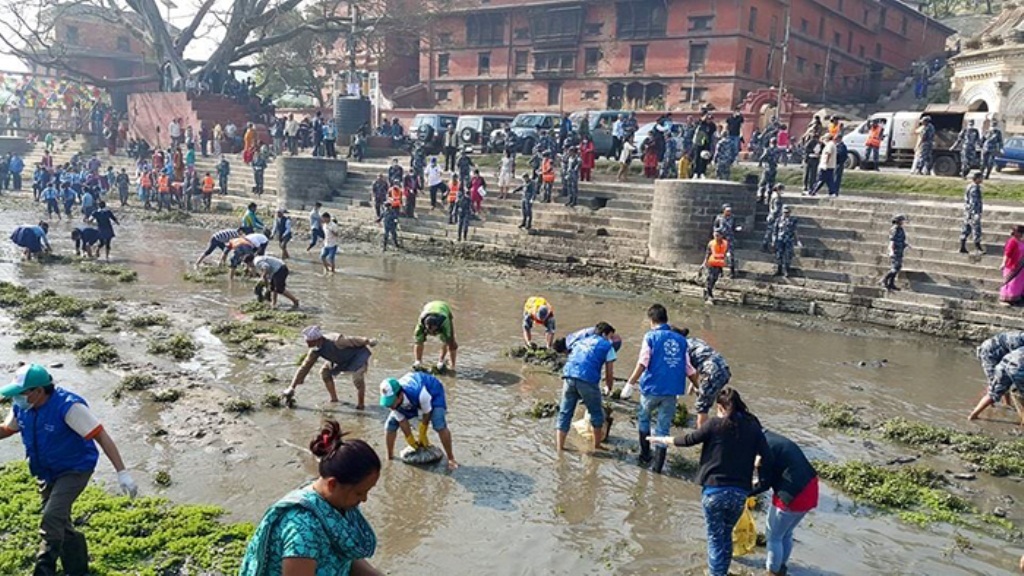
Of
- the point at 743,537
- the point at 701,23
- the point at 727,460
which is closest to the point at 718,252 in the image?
the point at 743,537

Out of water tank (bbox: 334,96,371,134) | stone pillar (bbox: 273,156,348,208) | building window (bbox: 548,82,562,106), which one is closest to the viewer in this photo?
stone pillar (bbox: 273,156,348,208)

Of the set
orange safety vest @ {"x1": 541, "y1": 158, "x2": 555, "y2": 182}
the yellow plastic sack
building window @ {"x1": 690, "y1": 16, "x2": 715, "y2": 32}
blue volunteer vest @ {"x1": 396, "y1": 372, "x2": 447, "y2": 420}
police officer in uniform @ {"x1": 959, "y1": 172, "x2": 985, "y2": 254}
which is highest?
building window @ {"x1": 690, "y1": 16, "x2": 715, "y2": 32}

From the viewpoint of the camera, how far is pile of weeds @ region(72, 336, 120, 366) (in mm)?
9764

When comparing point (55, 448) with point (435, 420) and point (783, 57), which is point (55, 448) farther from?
point (783, 57)

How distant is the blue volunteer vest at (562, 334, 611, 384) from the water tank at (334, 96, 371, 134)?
90.2 ft

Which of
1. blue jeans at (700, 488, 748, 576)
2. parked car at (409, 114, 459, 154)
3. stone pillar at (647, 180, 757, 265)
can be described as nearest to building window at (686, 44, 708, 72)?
parked car at (409, 114, 459, 154)

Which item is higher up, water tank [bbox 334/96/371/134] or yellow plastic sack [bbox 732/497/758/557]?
water tank [bbox 334/96/371/134]

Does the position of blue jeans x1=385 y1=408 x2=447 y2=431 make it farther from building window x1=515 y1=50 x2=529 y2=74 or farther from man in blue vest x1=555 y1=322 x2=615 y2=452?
building window x1=515 y1=50 x2=529 y2=74

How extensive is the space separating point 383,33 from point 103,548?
37.2 meters

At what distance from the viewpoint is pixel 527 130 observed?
28.2 m

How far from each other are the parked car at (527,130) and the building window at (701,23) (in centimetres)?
1376

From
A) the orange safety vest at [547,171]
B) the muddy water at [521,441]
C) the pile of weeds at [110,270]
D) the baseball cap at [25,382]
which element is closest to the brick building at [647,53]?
the orange safety vest at [547,171]

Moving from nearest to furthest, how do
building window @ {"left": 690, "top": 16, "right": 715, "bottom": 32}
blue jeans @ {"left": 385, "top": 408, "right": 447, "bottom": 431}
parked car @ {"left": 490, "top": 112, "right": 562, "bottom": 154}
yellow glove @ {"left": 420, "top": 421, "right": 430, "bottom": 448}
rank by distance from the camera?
1. blue jeans @ {"left": 385, "top": 408, "right": 447, "bottom": 431}
2. yellow glove @ {"left": 420, "top": 421, "right": 430, "bottom": 448}
3. parked car @ {"left": 490, "top": 112, "right": 562, "bottom": 154}
4. building window @ {"left": 690, "top": 16, "right": 715, "bottom": 32}

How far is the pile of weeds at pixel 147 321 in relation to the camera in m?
11.8
